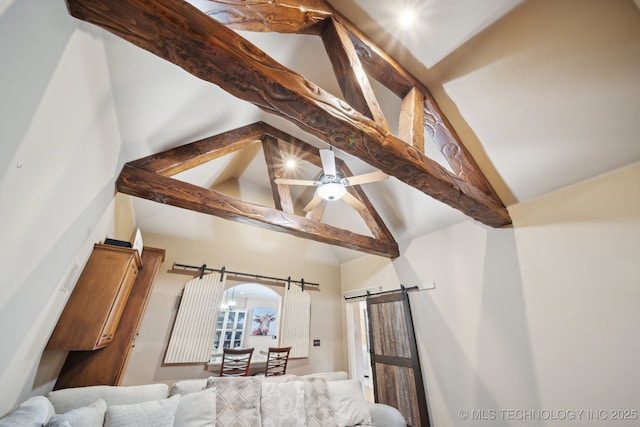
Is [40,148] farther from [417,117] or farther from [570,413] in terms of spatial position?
[570,413]

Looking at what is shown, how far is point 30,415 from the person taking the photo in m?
1.41

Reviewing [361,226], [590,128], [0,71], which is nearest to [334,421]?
[361,226]

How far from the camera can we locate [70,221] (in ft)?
4.89

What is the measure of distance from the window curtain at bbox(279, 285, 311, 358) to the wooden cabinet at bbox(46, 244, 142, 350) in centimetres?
282

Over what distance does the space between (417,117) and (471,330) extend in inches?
104

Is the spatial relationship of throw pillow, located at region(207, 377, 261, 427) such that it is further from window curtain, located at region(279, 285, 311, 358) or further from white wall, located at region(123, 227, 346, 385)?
window curtain, located at region(279, 285, 311, 358)

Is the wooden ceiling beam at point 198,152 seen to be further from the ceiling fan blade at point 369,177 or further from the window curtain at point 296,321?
the window curtain at point 296,321

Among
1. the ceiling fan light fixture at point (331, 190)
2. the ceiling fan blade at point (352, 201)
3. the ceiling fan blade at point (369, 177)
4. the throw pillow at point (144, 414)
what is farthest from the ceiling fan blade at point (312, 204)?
the throw pillow at point (144, 414)

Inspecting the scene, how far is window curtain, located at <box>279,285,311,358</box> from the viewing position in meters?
4.34

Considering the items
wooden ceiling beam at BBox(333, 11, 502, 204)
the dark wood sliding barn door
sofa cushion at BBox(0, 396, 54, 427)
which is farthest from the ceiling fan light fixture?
sofa cushion at BBox(0, 396, 54, 427)

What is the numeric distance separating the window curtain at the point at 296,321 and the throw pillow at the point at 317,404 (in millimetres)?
1742

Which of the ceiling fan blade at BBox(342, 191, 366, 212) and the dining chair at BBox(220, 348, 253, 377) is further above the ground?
the ceiling fan blade at BBox(342, 191, 366, 212)

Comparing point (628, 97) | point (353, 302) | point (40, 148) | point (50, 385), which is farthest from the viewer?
point (353, 302)

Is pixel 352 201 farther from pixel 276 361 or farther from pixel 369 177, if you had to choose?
pixel 276 361
